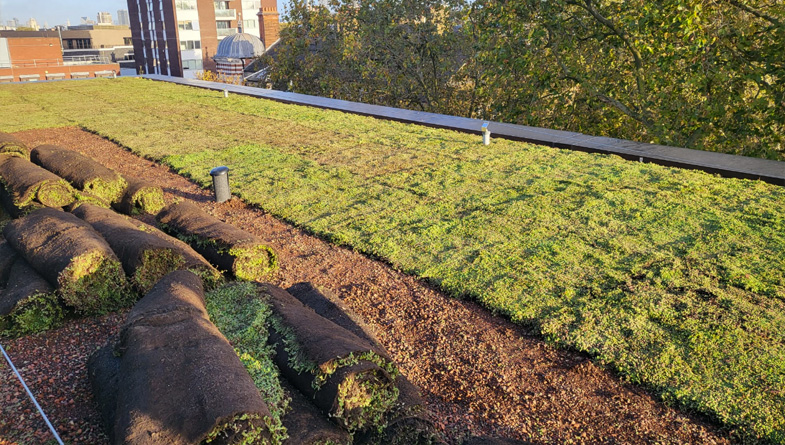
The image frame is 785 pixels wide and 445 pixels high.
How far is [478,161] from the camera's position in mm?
8977

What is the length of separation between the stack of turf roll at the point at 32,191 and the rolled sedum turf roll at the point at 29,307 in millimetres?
1957

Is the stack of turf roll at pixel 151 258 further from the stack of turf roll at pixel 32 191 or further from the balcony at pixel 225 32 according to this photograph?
the balcony at pixel 225 32

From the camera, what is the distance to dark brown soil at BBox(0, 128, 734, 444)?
324 cm

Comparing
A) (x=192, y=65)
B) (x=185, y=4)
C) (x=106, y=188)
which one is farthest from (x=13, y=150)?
(x=185, y=4)

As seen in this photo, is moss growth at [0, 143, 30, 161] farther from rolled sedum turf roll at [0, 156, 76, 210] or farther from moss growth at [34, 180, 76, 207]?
moss growth at [34, 180, 76, 207]

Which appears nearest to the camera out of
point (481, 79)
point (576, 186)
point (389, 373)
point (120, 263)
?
point (389, 373)

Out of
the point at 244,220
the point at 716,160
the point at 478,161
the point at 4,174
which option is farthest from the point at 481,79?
the point at 4,174

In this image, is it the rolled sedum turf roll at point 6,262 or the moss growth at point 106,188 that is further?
the moss growth at point 106,188

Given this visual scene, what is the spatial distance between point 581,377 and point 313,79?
18622 mm

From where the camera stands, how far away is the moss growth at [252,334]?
284 centimetres

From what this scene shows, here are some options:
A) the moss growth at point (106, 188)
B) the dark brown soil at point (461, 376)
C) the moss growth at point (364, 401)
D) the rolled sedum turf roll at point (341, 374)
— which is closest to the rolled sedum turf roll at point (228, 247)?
the dark brown soil at point (461, 376)

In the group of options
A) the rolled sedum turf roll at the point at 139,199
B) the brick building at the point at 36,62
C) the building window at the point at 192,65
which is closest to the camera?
the rolled sedum turf roll at the point at 139,199

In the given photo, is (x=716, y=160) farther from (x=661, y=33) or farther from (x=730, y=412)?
(x=730, y=412)

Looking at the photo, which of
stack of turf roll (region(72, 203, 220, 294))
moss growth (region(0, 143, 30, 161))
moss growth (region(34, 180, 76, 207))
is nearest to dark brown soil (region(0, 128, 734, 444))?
stack of turf roll (region(72, 203, 220, 294))
